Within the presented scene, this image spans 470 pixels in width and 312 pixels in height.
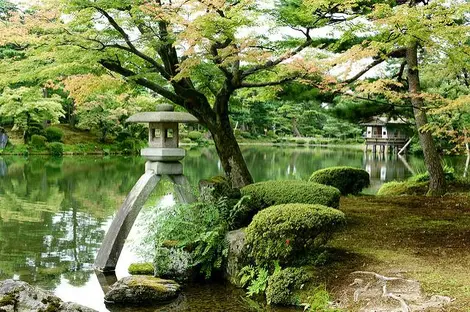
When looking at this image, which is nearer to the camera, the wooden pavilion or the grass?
the grass

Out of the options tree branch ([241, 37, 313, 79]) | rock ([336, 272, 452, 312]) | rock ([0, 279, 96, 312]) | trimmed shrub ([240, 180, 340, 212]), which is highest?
tree branch ([241, 37, 313, 79])

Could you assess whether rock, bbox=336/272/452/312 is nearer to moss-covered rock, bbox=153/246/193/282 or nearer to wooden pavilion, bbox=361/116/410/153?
moss-covered rock, bbox=153/246/193/282

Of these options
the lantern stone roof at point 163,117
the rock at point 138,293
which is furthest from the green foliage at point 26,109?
the rock at point 138,293

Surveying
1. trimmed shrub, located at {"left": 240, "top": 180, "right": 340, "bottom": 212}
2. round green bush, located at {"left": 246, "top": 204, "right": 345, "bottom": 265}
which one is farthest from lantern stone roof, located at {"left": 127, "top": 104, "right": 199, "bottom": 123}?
round green bush, located at {"left": 246, "top": 204, "right": 345, "bottom": 265}

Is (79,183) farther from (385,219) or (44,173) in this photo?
(385,219)

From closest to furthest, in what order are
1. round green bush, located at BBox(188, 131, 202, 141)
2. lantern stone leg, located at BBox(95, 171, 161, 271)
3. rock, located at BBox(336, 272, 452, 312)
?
rock, located at BBox(336, 272, 452, 312), lantern stone leg, located at BBox(95, 171, 161, 271), round green bush, located at BBox(188, 131, 202, 141)

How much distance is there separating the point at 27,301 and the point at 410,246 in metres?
4.87

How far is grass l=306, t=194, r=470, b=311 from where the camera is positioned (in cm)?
556

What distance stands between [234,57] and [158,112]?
4.68ft

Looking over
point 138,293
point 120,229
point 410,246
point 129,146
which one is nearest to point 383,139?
point 129,146

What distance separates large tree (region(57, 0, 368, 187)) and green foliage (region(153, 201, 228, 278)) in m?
2.26

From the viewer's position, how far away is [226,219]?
7281 mm

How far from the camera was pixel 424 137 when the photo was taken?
38.9ft

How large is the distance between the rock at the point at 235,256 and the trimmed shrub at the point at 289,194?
718 millimetres
